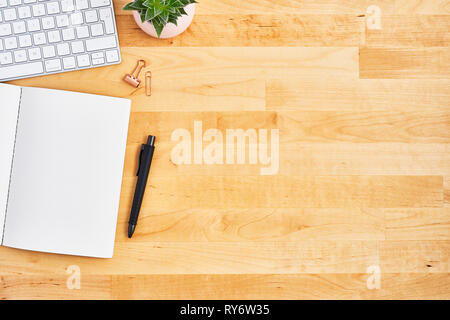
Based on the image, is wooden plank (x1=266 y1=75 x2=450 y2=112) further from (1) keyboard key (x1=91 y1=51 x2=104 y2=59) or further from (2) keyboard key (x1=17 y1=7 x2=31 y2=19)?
(2) keyboard key (x1=17 y1=7 x2=31 y2=19)

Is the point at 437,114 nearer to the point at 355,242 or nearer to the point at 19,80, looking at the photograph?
the point at 355,242

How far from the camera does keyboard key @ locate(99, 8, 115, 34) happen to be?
0.78 meters

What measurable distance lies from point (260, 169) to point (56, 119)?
0.45 metres

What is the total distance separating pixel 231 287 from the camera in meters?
0.81

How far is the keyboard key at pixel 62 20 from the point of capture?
0.77 meters

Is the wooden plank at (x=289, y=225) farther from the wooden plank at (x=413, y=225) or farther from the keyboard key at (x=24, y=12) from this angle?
the keyboard key at (x=24, y=12)

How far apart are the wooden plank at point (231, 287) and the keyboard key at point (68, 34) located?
513 mm

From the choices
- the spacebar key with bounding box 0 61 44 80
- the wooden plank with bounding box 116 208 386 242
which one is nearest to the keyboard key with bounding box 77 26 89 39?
the spacebar key with bounding box 0 61 44 80

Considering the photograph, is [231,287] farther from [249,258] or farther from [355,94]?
[355,94]

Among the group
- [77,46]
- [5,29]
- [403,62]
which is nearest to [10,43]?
[5,29]

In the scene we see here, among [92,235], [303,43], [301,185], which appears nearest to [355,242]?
[301,185]

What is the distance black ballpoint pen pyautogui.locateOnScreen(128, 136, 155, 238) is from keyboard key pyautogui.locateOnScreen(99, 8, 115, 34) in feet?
0.81

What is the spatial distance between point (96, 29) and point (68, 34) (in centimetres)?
6

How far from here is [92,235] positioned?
77 centimetres
